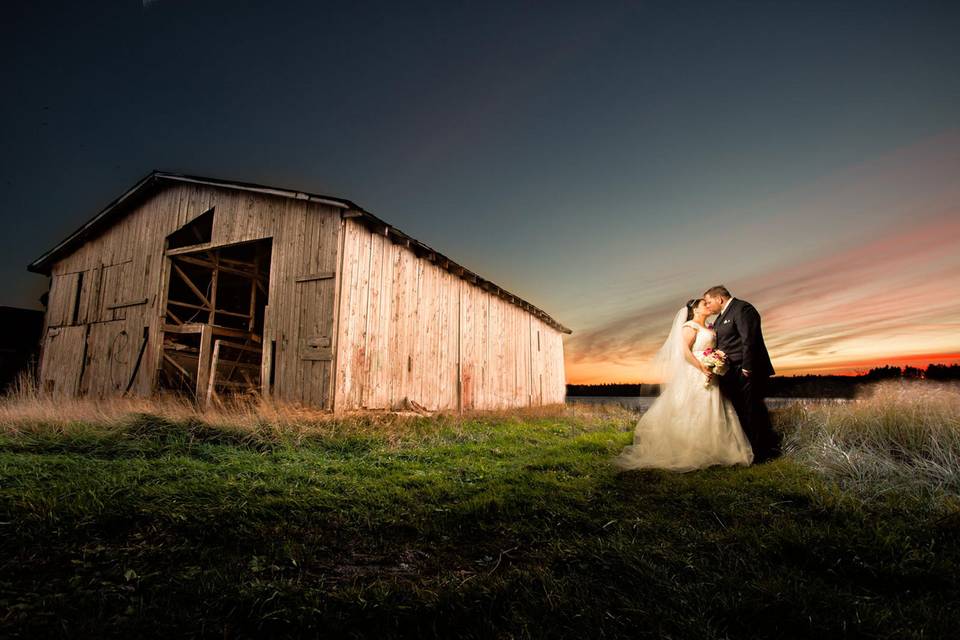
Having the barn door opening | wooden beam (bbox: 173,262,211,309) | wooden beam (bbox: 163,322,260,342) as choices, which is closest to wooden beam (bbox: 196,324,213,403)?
the barn door opening

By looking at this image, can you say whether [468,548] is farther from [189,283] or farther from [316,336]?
[189,283]

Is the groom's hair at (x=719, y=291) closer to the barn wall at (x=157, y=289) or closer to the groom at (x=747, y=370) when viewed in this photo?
the groom at (x=747, y=370)

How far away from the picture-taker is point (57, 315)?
50.3ft

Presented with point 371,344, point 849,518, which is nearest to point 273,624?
point 849,518

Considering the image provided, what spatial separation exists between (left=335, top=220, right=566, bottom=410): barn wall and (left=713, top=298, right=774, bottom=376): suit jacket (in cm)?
735

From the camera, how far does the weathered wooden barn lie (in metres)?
10.5

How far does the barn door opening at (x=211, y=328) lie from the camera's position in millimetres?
12609

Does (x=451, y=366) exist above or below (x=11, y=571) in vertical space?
above

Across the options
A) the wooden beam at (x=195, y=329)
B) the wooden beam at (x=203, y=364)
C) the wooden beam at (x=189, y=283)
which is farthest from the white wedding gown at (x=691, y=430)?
the wooden beam at (x=189, y=283)

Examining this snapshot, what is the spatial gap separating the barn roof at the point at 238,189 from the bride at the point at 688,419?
279 inches

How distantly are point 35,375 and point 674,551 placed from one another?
74.0 feet

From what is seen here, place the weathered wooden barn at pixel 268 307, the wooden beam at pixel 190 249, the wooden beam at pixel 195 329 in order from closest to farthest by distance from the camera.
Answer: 1. the weathered wooden barn at pixel 268 307
2. the wooden beam at pixel 190 249
3. the wooden beam at pixel 195 329

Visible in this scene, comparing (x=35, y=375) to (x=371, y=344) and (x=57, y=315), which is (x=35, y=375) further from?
(x=371, y=344)

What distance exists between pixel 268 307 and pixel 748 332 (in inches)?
395
